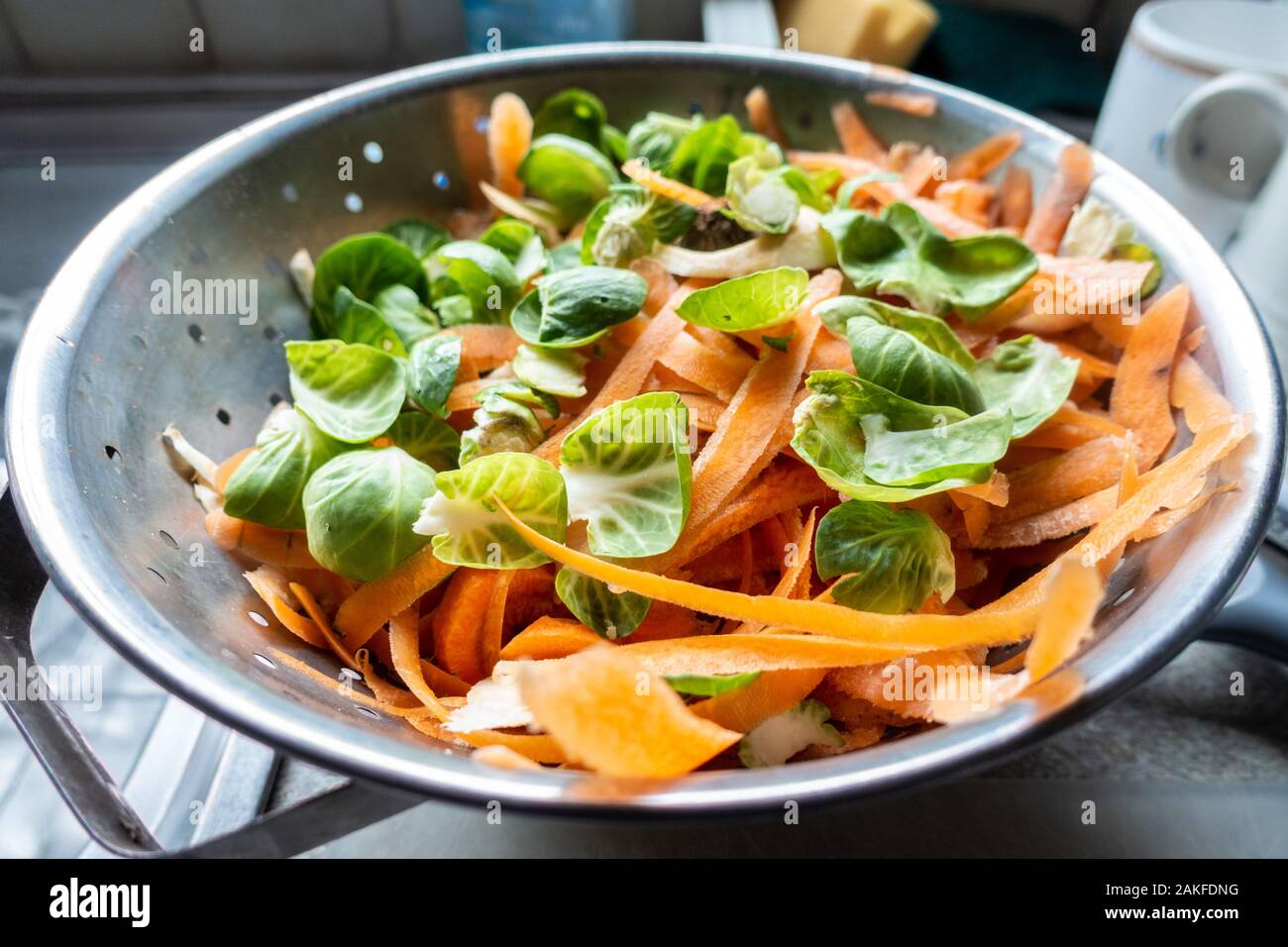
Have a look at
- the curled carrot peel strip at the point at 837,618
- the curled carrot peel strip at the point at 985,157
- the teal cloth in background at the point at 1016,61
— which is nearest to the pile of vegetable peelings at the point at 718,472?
the curled carrot peel strip at the point at 837,618

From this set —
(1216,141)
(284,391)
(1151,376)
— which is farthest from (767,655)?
(1216,141)

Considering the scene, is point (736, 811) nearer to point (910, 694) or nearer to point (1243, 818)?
point (910, 694)

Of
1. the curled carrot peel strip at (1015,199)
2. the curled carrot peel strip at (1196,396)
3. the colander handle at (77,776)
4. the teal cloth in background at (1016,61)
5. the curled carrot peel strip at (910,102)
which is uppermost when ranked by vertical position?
the teal cloth in background at (1016,61)

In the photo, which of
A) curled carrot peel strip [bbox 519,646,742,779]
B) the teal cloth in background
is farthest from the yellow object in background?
curled carrot peel strip [bbox 519,646,742,779]

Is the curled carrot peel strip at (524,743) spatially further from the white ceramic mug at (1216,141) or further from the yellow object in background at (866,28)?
the yellow object in background at (866,28)

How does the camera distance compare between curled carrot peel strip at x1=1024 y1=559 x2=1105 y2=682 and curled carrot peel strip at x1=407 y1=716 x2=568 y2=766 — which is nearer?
curled carrot peel strip at x1=1024 y1=559 x2=1105 y2=682

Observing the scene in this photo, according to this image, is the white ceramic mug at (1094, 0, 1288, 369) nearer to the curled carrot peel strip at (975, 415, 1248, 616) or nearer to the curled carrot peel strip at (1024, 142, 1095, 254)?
the curled carrot peel strip at (1024, 142, 1095, 254)
